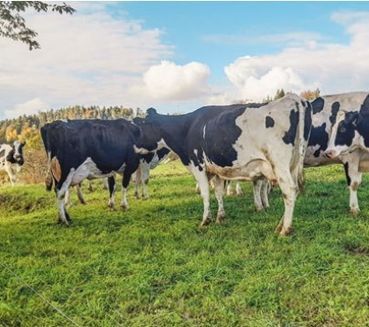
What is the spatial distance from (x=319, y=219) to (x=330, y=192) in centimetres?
322

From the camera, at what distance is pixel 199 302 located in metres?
5.41

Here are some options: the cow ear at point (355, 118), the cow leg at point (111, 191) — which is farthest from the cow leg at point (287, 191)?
the cow leg at point (111, 191)

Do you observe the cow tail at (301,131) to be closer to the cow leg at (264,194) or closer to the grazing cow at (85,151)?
the cow leg at (264,194)

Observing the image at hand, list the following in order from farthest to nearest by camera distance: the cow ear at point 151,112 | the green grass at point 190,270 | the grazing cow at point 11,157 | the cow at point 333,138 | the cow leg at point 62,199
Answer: the grazing cow at point 11,157 < the cow ear at point 151,112 < the cow leg at point 62,199 < the cow at point 333,138 < the green grass at point 190,270

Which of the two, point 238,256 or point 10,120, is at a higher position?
point 10,120

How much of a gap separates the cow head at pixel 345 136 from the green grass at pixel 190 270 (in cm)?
120

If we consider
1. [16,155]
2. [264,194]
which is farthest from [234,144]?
→ [16,155]

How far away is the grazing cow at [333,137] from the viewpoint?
30.2 ft

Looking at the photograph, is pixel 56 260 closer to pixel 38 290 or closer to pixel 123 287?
pixel 38 290

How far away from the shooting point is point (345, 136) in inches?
358

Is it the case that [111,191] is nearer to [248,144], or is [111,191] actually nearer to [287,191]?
[248,144]

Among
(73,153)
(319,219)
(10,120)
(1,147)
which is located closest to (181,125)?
(73,153)

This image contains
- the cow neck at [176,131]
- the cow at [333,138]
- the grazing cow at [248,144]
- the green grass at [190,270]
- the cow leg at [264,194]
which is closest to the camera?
the green grass at [190,270]

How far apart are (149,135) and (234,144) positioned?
2935mm
